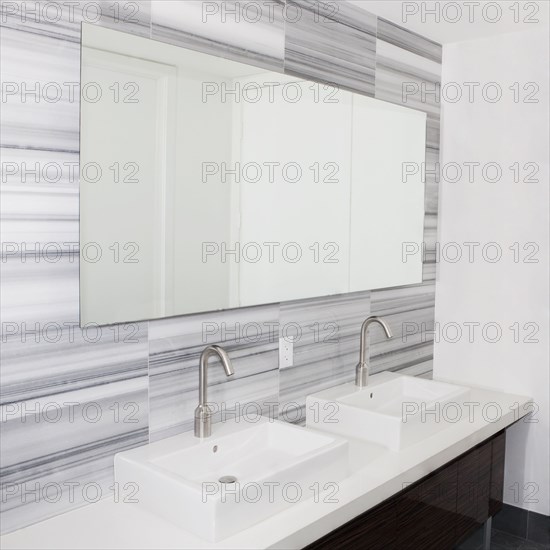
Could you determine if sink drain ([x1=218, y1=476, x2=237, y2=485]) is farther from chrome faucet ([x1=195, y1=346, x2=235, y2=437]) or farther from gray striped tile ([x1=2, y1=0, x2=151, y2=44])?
gray striped tile ([x1=2, y1=0, x2=151, y2=44])

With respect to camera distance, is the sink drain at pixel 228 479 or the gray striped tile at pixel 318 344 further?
the gray striped tile at pixel 318 344

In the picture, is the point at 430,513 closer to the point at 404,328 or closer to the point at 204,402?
the point at 204,402

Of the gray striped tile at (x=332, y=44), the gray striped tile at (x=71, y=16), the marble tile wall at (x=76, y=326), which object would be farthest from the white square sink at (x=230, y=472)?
the gray striped tile at (x=332, y=44)

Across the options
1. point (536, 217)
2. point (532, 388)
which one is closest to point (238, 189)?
point (536, 217)

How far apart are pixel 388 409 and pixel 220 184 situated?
47.5 inches

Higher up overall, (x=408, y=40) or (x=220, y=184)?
(x=408, y=40)

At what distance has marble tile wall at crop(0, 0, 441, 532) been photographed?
159cm

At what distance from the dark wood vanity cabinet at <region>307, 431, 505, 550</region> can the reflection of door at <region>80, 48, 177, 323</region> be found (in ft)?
2.73

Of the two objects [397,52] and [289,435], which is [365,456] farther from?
[397,52]

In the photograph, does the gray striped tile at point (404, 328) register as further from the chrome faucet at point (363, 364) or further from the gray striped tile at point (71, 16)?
the gray striped tile at point (71, 16)

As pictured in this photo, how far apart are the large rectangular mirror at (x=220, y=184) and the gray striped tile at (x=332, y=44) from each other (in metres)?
0.07

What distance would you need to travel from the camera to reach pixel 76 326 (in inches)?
67.8

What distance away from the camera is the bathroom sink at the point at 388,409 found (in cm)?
221

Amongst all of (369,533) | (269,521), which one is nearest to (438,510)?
(369,533)
